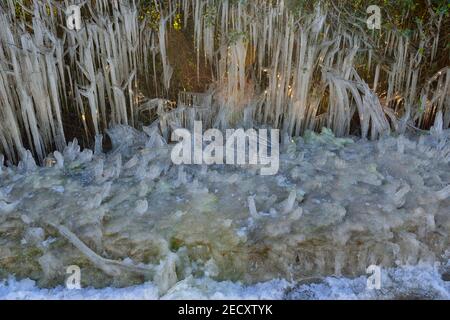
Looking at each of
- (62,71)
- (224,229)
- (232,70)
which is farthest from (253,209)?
(62,71)

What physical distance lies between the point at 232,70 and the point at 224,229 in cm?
118

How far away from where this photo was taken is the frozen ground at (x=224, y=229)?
1865mm

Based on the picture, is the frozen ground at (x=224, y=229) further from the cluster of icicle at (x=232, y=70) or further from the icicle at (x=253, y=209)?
the cluster of icicle at (x=232, y=70)

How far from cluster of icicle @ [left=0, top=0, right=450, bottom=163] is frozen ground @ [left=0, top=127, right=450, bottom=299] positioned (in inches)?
18.2

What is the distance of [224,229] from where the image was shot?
2.01 metres

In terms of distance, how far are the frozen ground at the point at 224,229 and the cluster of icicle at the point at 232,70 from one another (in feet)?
1.52

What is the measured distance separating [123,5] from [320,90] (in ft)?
4.45

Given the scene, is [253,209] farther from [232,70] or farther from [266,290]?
[232,70]

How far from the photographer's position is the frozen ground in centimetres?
187

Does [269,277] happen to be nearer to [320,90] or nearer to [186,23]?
[320,90]

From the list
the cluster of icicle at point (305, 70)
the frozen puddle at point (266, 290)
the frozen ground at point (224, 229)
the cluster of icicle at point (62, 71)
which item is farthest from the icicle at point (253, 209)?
the cluster of icicle at point (62, 71)

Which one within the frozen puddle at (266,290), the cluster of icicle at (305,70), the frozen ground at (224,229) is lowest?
the frozen puddle at (266,290)

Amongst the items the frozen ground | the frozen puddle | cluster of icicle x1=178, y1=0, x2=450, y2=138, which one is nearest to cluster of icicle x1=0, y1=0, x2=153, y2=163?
the frozen ground
